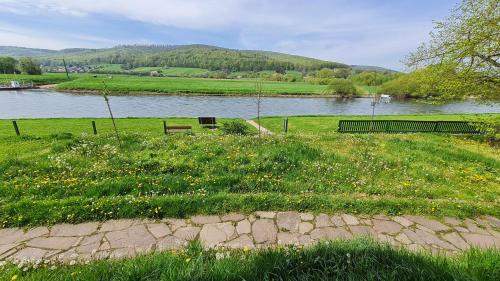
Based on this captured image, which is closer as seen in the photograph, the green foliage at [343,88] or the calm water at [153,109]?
the calm water at [153,109]

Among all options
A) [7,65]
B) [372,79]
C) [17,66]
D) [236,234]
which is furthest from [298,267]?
[17,66]

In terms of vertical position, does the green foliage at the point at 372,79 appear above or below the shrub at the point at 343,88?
above

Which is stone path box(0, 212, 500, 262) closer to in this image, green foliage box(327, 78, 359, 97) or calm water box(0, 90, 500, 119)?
calm water box(0, 90, 500, 119)

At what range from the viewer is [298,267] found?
2484 millimetres

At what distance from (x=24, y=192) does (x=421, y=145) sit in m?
12.0

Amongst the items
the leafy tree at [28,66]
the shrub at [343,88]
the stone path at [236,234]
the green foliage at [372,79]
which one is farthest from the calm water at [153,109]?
the leafy tree at [28,66]

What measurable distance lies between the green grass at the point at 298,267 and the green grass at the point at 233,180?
1.67m

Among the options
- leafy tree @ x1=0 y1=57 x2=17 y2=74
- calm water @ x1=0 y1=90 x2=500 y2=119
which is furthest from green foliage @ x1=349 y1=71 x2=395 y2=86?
leafy tree @ x1=0 y1=57 x2=17 y2=74

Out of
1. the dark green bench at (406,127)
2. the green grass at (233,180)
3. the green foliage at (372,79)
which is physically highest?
the green foliage at (372,79)

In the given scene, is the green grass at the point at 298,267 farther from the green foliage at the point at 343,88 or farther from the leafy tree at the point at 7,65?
the leafy tree at the point at 7,65

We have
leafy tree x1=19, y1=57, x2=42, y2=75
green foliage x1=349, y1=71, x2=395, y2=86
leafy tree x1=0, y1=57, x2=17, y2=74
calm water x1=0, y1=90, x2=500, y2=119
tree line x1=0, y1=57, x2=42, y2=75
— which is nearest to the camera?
calm water x1=0, y1=90, x2=500, y2=119

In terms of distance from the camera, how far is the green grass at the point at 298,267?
2299 mm

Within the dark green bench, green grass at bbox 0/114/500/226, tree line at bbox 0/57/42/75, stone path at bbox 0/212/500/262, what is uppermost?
tree line at bbox 0/57/42/75

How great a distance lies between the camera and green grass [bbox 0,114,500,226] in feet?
14.6
